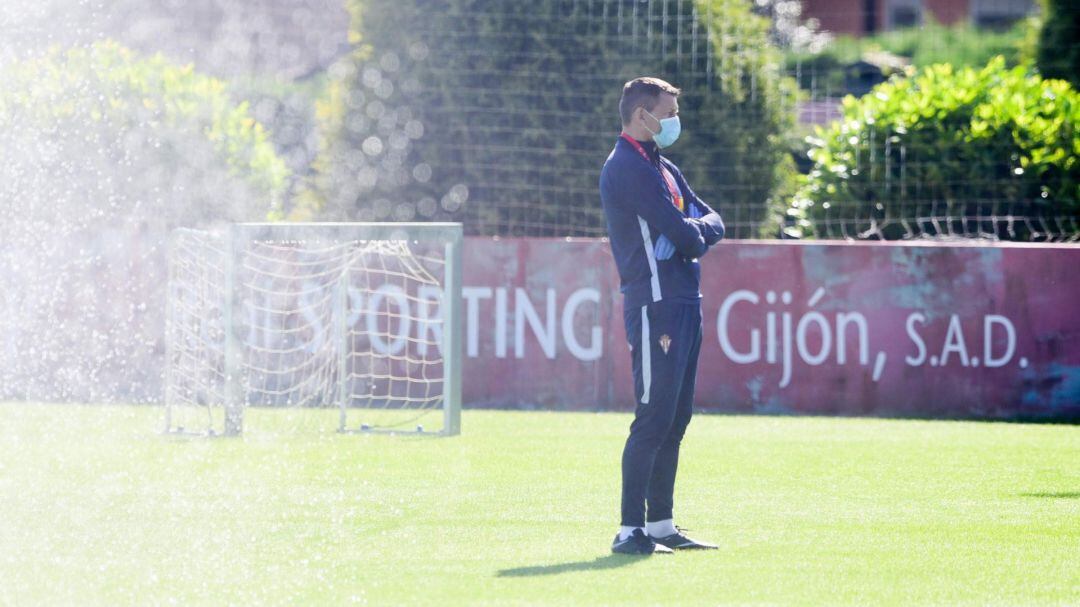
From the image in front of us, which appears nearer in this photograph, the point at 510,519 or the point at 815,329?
the point at 510,519

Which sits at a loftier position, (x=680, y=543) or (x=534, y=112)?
(x=534, y=112)

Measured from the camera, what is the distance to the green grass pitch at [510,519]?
558cm

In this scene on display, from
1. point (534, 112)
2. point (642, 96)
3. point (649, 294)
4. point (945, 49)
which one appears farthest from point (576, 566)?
point (945, 49)

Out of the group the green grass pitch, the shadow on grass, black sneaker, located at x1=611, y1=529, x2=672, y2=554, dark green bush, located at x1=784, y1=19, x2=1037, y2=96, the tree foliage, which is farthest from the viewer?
dark green bush, located at x1=784, y1=19, x2=1037, y2=96

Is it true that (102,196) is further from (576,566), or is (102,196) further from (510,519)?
(576,566)

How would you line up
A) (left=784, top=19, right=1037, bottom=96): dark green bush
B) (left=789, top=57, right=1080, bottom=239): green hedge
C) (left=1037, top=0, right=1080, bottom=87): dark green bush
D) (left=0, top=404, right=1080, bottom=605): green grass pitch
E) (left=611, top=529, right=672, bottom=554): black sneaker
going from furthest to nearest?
(left=784, top=19, right=1037, bottom=96): dark green bush → (left=1037, top=0, right=1080, bottom=87): dark green bush → (left=789, top=57, right=1080, bottom=239): green hedge → (left=611, top=529, right=672, bottom=554): black sneaker → (left=0, top=404, right=1080, bottom=605): green grass pitch

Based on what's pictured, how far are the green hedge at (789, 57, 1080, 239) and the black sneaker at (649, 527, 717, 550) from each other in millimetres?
8714

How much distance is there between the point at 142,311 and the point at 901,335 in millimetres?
6635

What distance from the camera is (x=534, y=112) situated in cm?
1622

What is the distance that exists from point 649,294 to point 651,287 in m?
0.03

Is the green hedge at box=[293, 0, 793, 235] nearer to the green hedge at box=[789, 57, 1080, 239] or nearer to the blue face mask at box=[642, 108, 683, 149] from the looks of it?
the green hedge at box=[789, 57, 1080, 239]

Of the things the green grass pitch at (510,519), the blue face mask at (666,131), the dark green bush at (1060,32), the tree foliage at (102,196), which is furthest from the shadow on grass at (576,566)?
the dark green bush at (1060,32)

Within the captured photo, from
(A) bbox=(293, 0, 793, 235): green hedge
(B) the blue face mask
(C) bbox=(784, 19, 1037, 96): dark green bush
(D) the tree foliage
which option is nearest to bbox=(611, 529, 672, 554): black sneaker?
(B) the blue face mask

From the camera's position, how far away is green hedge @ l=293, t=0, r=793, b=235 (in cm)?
1619
